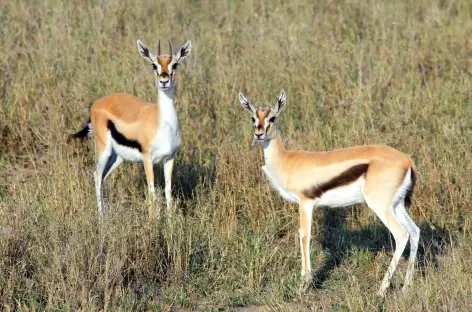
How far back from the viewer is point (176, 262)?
20.3ft

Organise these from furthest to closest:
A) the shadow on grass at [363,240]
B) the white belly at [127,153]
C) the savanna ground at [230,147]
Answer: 1. the white belly at [127,153]
2. the shadow on grass at [363,240]
3. the savanna ground at [230,147]

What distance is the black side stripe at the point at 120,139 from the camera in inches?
293

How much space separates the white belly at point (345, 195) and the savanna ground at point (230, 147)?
0.53m

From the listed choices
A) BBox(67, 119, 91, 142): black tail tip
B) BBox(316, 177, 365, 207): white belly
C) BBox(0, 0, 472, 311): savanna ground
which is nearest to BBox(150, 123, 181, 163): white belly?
BBox(0, 0, 472, 311): savanna ground

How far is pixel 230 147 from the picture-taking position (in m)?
7.89

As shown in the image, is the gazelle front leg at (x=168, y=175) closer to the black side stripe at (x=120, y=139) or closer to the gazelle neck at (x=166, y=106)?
the black side stripe at (x=120, y=139)

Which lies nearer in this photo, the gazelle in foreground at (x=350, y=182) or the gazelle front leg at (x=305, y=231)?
the gazelle in foreground at (x=350, y=182)

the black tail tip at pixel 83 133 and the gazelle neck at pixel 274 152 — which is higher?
the gazelle neck at pixel 274 152

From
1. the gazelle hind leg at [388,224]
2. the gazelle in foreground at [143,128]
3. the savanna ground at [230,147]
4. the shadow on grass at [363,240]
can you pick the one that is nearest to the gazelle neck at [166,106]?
the gazelle in foreground at [143,128]

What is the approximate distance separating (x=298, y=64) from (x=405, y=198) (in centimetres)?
386

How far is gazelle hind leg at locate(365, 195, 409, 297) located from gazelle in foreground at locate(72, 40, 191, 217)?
67.6 inches

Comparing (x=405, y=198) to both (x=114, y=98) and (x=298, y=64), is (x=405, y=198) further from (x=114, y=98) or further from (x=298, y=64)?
(x=298, y=64)

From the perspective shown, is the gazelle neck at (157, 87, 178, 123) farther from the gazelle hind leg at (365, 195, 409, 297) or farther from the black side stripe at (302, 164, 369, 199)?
the gazelle hind leg at (365, 195, 409, 297)

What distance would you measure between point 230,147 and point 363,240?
155 centimetres
